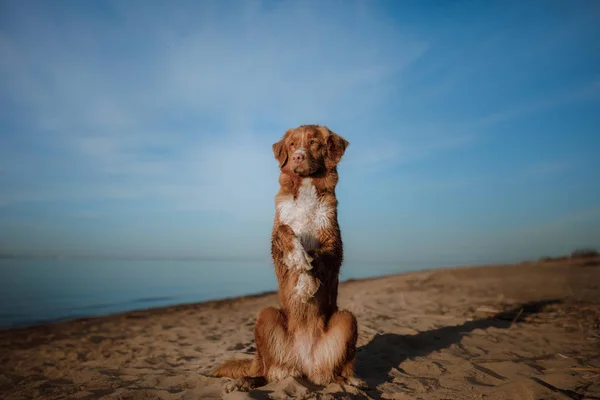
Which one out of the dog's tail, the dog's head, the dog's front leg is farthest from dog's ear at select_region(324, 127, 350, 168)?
the dog's tail

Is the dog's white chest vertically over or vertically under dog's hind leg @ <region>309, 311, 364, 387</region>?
over

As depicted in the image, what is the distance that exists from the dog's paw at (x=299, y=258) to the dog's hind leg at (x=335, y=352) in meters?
0.71

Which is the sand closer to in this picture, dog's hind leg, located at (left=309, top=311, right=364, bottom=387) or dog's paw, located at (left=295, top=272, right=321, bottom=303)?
dog's hind leg, located at (left=309, top=311, right=364, bottom=387)

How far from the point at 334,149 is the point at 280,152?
0.62 m

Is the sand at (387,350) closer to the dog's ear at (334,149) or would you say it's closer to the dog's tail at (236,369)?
the dog's tail at (236,369)

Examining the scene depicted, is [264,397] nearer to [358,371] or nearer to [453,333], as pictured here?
[358,371]

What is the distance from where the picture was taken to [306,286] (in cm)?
356

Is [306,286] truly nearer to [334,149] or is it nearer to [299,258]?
[299,258]

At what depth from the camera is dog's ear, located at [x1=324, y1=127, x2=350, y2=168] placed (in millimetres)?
3908

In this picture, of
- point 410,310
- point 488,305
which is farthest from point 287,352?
point 488,305

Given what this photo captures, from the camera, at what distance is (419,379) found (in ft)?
13.4

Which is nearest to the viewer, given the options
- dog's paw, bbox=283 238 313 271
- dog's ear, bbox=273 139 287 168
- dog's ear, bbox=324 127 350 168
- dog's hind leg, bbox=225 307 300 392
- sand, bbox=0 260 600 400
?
dog's paw, bbox=283 238 313 271

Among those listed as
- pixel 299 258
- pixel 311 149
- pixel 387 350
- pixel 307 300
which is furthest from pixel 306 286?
pixel 387 350

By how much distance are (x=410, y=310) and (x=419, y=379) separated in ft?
16.2
